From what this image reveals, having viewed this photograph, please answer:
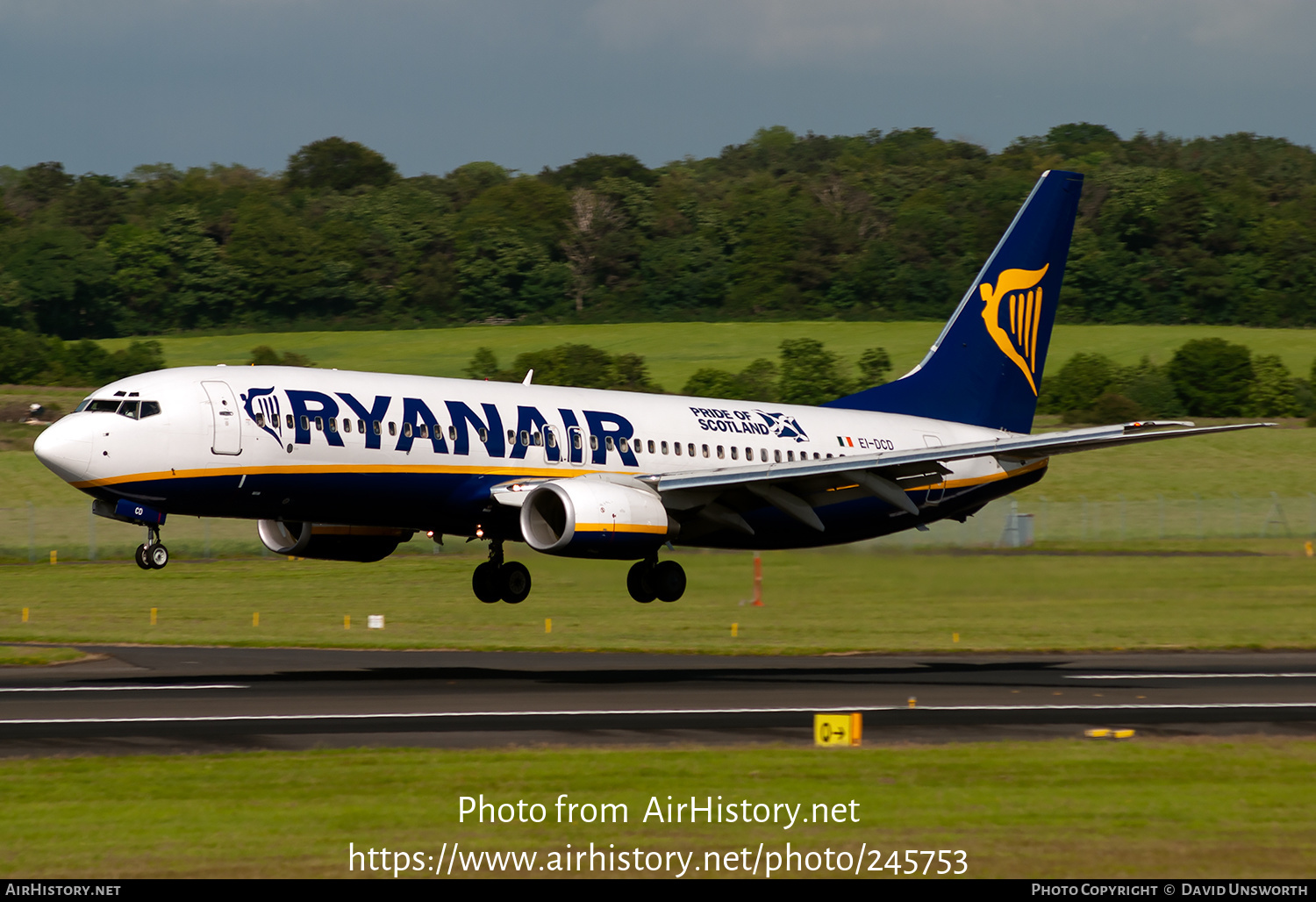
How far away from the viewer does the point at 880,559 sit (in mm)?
43312

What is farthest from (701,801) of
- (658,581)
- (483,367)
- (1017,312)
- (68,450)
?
(483,367)

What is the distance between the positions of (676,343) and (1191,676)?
96079mm

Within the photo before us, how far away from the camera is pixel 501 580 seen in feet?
132

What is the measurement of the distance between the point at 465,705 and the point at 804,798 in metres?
11.9

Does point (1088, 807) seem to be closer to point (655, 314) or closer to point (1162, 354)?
point (1162, 354)

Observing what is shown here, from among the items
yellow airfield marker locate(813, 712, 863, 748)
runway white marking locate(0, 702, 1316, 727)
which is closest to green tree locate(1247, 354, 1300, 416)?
runway white marking locate(0, 702, 1316, 727)

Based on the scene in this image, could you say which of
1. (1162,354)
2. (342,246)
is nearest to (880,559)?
(1162,354)

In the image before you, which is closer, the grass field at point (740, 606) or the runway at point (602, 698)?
the runway at point (602, 698)

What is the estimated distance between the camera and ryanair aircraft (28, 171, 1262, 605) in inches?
1275

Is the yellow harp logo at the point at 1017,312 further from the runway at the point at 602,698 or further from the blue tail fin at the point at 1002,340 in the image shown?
the runway at the point at 602,698

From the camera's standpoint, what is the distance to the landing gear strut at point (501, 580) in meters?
40.1

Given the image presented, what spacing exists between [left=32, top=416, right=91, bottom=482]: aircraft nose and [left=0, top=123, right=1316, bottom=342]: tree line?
110393 millimetres

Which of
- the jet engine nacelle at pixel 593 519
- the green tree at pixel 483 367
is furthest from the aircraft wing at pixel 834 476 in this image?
the green tree at pixel 483 367

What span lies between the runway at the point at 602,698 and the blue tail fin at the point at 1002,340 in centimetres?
744
